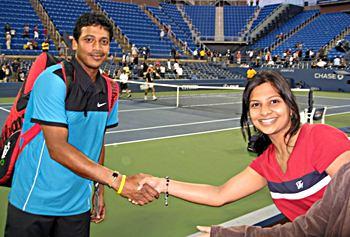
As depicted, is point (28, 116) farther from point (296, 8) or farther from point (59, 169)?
point (296, 8)

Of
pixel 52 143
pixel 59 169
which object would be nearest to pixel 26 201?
pixel 59 169

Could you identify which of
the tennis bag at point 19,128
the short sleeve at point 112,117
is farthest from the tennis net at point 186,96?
the tennis bag at point 19,128

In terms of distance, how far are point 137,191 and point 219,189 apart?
57cm

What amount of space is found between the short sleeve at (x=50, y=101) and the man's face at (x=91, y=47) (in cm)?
34

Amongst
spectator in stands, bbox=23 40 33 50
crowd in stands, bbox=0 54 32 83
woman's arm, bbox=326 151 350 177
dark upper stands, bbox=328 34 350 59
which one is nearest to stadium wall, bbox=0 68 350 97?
dark upper stands, bbox=328 34 350 59

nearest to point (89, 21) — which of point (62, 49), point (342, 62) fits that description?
point (62, 49)

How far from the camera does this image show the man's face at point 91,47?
2748 mm

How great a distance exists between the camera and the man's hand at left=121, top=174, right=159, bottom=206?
2.68 m

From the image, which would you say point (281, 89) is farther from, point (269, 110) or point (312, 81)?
point (312, 81)

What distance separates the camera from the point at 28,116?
262cm

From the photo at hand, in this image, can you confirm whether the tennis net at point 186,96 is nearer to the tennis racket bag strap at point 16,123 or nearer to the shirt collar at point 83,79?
the shirt collar at point 83,79

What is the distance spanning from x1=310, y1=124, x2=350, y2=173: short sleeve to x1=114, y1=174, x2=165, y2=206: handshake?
43.4 inches

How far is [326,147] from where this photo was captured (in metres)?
2.12

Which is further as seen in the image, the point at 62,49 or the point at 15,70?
the point at 62,49
